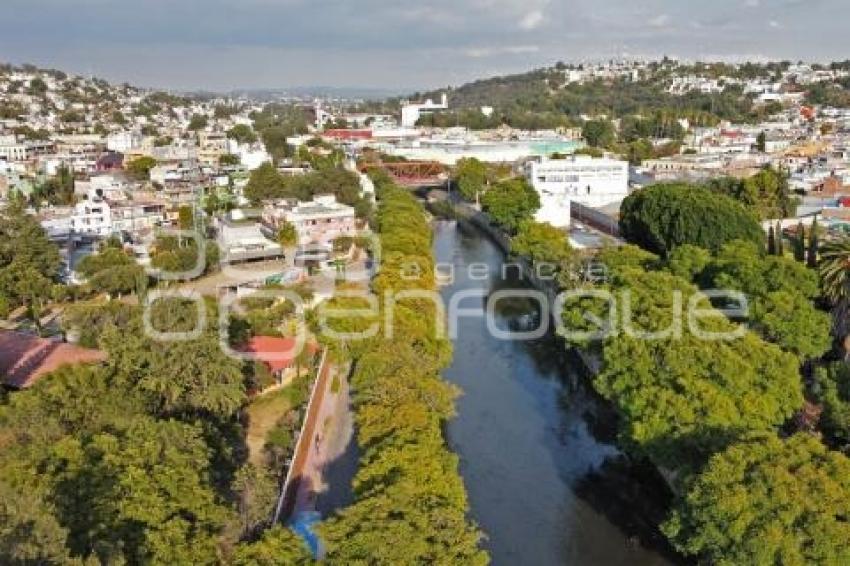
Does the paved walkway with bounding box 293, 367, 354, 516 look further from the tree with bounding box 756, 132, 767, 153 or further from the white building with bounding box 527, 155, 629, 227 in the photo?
the tree with bounding box 756, 132, 767, 153

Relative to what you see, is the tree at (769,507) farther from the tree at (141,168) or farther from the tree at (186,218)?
the tree at (141,168)

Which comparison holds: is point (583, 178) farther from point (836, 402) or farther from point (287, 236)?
point (836, 402)

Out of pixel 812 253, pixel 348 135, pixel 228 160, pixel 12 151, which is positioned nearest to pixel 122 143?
pixel 12 151

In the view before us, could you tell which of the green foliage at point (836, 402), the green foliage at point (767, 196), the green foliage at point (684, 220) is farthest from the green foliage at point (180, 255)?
the green foliage at point (767, 196)

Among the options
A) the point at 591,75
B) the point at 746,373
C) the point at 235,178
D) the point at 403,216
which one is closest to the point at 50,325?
the point at 403,216

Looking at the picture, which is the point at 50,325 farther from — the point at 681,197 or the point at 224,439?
the point at 681,197
